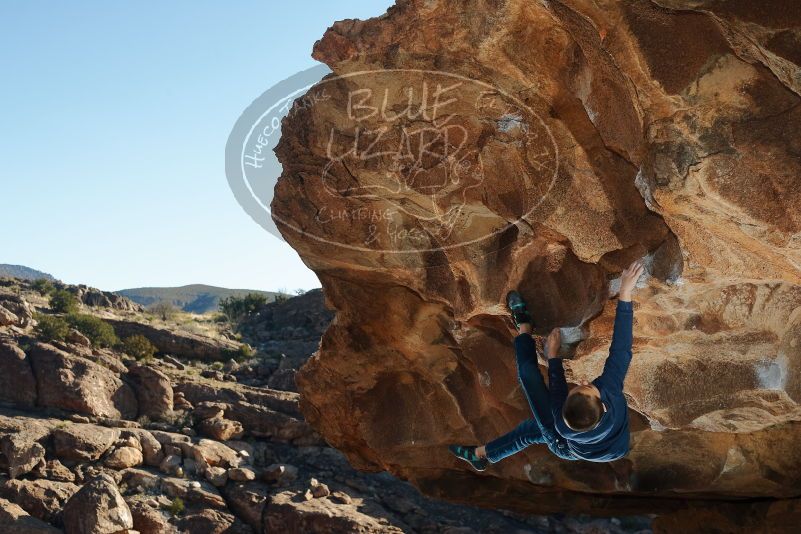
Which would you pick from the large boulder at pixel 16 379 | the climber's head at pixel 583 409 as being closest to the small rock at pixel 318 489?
the large boulder at pixel 16 379

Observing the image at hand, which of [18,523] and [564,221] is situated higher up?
[564,221]

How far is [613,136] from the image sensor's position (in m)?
6.03

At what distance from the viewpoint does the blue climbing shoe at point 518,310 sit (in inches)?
286

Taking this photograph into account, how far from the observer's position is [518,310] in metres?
7.28

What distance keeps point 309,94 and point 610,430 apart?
165 inches

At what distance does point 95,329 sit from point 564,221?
21.8 meters

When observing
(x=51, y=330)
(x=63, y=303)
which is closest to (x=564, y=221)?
(x=51, y=330)

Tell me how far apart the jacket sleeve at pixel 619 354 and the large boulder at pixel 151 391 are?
16.4 meters

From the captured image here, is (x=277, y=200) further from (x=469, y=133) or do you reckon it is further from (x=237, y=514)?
(x=237, y=514)

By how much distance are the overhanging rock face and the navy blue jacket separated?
0.60 meters

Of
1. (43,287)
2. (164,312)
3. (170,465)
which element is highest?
(43,287)

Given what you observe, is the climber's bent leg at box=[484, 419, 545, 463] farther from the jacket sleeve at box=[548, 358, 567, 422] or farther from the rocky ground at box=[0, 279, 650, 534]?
the rocky ground at box=[0, 279, 650, 534]

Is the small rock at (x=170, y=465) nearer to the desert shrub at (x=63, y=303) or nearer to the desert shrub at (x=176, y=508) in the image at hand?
the desert shrub at (x=176, y=508)

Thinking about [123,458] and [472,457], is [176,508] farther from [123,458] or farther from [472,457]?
[472,457]
